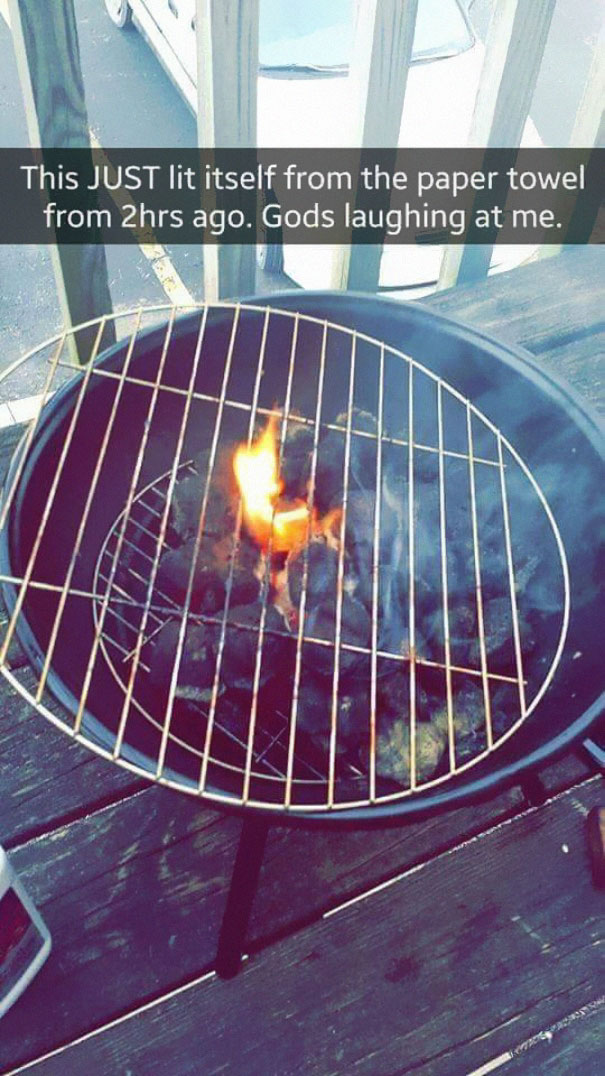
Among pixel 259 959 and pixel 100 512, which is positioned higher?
pixel 100 512

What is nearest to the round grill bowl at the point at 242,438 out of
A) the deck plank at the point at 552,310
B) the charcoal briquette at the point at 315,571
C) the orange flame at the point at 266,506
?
the orange flame at the point at 266,506

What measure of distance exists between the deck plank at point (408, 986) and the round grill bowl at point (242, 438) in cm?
36

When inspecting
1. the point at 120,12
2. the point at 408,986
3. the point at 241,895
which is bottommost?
the point at 120,12

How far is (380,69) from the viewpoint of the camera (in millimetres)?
1812

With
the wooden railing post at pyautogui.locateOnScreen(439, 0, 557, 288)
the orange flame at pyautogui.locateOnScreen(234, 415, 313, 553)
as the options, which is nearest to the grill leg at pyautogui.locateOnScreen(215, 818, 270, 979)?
the orange flame at pyautogui.locateOnScreen(234, 415, 313, 553)

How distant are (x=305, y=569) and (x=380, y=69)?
122 cm

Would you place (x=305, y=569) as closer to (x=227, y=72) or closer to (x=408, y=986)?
(x=408, y=986)

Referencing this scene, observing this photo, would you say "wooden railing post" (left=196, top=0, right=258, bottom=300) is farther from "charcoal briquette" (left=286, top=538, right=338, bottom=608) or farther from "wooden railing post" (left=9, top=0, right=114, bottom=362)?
"charcoal briquette" (left=286, top=538, right=338, bottom=608)

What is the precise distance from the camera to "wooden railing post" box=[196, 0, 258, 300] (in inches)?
63.3

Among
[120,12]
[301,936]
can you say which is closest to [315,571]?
[301,936]

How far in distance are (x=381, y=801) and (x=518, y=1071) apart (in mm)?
661

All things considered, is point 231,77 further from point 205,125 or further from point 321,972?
point 321,972

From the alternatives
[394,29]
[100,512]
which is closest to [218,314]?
[100,512]

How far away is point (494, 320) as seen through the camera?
7.43 feet
